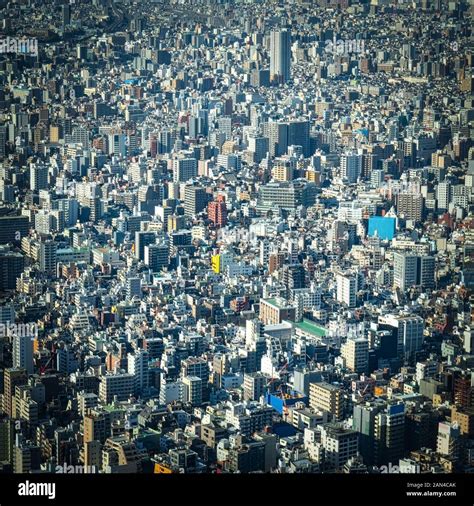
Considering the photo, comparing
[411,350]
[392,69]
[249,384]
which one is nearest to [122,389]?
[249,384]

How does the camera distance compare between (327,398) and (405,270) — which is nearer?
(327,398)

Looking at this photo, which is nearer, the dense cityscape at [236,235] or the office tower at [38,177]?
the dense cityscape at [236,235]

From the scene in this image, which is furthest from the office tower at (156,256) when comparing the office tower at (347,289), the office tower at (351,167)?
the office tower at (351,167)

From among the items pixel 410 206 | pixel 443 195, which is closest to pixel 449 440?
pixel 443 195

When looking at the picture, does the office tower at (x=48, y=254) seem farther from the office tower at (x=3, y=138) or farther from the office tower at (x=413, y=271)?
the office tower at (x=413, y=271)

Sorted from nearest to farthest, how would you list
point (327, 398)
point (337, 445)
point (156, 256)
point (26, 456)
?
1. point (26, 456)
2. point (337, 445)
3. point (327, 398)
4. point (156, 256)

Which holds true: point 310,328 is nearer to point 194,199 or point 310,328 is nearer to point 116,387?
point 116,387
